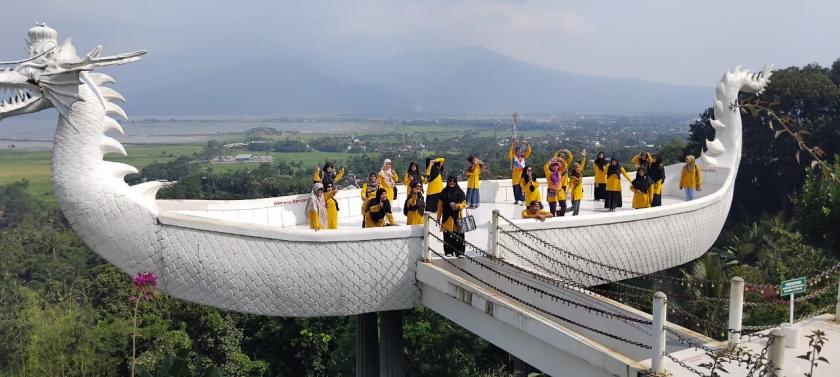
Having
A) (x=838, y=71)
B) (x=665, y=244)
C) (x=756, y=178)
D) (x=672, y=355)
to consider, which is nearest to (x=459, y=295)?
(x=672, y=355)

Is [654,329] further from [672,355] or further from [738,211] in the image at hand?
[738,211]

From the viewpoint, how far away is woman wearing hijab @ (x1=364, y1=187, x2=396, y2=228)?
8906 millimetres

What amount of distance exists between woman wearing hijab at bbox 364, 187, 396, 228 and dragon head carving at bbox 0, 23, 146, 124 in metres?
3.25

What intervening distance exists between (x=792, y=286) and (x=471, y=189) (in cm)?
709

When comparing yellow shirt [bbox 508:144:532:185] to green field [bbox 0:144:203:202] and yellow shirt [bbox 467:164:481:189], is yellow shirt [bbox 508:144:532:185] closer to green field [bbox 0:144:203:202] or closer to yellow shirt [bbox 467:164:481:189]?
yellow shirt [bbox 467:164:481:189]

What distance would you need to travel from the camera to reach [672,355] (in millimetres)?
5539

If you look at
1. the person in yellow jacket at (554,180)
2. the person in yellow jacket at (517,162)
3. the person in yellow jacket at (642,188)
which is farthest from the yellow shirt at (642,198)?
the person in yellow jacket at (517,162)

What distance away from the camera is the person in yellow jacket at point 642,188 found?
11250 mm

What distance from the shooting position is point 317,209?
9.17 m

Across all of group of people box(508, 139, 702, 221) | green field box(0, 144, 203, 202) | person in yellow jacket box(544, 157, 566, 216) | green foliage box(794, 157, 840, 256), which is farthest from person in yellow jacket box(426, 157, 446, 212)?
green field box(0, 144, 203, 202)

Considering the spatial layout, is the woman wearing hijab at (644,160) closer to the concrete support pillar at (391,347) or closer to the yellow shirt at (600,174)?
the yellow shirt at (600,174)

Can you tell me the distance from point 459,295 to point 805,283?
3.33 m

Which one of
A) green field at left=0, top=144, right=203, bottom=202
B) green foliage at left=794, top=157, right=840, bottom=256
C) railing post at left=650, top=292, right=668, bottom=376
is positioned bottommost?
green field at left=0, top=144, right=203, bottom=202

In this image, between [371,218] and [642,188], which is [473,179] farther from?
[371,218]
